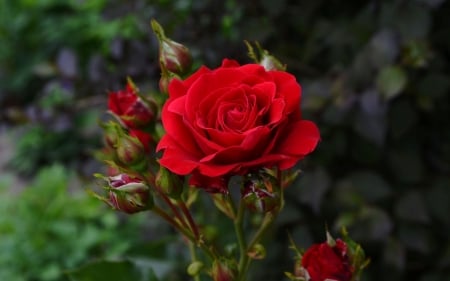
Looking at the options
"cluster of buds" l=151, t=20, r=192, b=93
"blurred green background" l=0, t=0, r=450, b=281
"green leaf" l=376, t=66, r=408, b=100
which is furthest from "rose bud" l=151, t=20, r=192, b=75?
"green leaf" l=376, t=66, r=408, b=100

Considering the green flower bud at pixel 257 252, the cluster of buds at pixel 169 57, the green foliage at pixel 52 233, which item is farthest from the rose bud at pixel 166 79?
the green foliage at pixel 52 233

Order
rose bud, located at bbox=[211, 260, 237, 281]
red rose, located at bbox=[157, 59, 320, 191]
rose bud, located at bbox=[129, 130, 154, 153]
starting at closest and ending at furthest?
red rose, located at bbox=[157, 59, 320, 191] < rose bud, located at bbox=[211, 260, 237, 281] < rose bud, located at bbox=[129, 130, 154, 153]

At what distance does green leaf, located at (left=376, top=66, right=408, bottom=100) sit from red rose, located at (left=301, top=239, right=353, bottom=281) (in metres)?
0.70

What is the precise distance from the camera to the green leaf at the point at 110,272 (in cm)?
96

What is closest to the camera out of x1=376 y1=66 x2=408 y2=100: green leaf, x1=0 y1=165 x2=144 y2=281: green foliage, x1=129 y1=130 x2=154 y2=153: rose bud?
x1=129 y1=130 x2=154 y2=153: rose bud

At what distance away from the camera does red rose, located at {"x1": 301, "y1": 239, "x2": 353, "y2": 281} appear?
A: 802 mm

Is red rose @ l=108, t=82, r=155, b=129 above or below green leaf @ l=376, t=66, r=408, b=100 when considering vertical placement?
above

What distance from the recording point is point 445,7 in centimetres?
167

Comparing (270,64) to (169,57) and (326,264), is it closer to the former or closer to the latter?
(169,57)

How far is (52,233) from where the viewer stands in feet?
7.04

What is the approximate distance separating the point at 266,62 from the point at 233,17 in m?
0.91

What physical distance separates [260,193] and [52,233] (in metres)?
1.48

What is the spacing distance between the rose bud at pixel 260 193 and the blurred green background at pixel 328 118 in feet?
1.84

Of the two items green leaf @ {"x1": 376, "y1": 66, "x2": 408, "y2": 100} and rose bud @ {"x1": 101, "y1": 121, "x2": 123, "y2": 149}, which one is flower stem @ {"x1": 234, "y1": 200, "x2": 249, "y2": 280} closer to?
rose bud @ {"x1": 101, "y1": 121, "x2": 123, "y2": 149}
